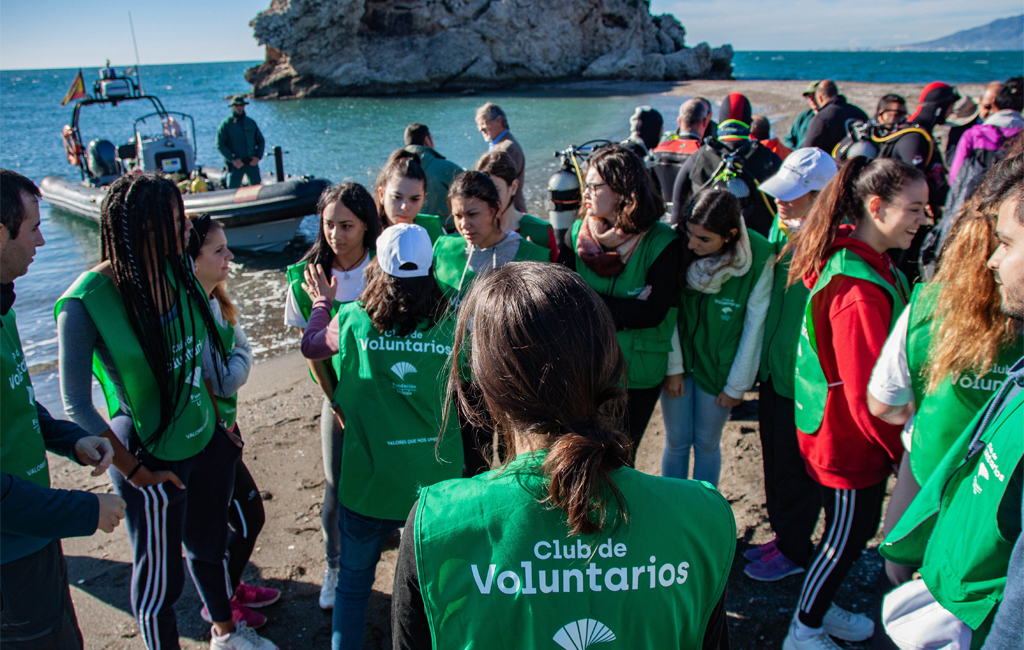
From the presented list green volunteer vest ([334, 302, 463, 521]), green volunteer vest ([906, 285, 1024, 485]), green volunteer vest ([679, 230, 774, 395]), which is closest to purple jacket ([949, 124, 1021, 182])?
green volunteer vest ([679, 230, 774, 395])

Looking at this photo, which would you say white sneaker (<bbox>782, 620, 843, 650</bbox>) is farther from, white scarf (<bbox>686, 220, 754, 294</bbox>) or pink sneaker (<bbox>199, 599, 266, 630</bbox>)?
pink sneaker (<bbox>199, 599, 266, 630</bbox>)

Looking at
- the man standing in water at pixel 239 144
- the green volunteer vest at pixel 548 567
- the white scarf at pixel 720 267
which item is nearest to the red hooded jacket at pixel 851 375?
the white scarf at pixel 720 267

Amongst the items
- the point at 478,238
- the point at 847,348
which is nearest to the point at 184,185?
the point at 478,238

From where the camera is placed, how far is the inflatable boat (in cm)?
900

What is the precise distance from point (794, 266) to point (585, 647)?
1.83 metres

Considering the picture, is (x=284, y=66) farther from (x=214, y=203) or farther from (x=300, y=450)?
(x=300, y=450)

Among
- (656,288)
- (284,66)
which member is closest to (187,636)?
Result: (656,288)

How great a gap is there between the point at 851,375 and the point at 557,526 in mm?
1502

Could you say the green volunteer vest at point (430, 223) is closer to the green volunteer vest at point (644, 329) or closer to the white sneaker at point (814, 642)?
the green volunteer vest at point (644, 329)

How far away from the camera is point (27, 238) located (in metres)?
1.90

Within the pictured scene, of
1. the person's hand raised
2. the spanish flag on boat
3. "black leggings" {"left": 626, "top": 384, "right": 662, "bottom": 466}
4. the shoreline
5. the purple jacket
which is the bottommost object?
the shoreline

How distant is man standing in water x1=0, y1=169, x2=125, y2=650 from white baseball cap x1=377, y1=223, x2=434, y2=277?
98cm

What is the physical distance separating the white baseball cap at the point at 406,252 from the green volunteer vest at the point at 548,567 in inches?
41.6

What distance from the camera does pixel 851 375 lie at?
205cm
